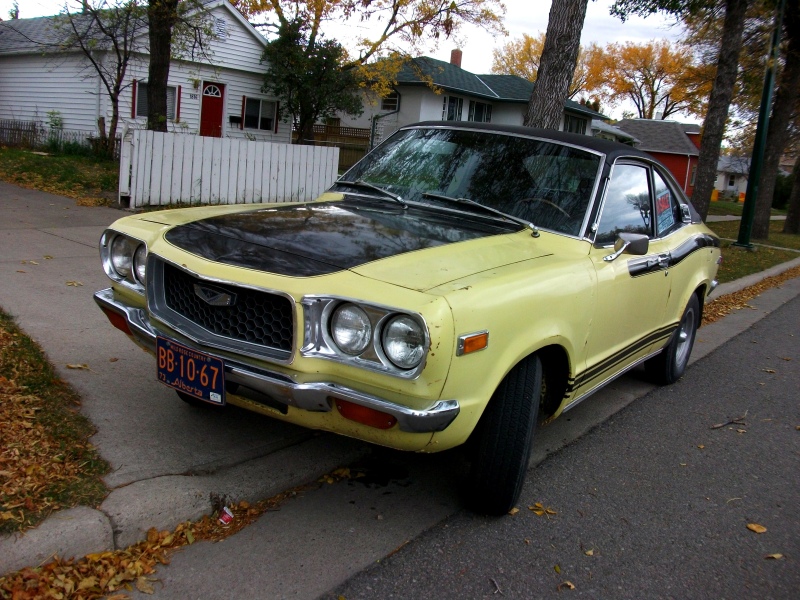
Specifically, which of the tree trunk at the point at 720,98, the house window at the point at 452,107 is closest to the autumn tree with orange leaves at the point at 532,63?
the house window at the point at 452,107

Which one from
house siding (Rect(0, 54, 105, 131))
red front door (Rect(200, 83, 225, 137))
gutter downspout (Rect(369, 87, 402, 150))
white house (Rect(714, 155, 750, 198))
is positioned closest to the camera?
house siding (Rect(0, 54, 105, 131))

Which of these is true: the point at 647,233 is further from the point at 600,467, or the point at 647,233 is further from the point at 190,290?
the point at 190,290

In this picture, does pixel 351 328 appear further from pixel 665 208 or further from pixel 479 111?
pixel 479 111

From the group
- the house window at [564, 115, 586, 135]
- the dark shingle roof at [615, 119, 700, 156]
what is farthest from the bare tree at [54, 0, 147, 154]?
the dark shingle roof at [615, 119, 700, 156]

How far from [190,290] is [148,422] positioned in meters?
0.97

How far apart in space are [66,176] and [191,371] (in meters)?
11.8

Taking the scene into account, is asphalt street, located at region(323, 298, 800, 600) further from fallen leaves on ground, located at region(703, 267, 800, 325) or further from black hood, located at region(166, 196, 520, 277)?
fallen leaves on ground, located at region(703, 267, 800, 325)

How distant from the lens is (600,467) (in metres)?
4.08

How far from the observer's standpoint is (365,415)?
2760mm

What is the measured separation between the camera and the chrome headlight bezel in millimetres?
3559

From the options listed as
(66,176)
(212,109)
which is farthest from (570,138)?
(212,109)

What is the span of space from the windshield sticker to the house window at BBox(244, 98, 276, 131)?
72.5ft

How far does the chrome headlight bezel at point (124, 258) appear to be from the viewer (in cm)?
356

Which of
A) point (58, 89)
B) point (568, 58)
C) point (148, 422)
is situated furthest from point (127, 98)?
point (148, 422)
